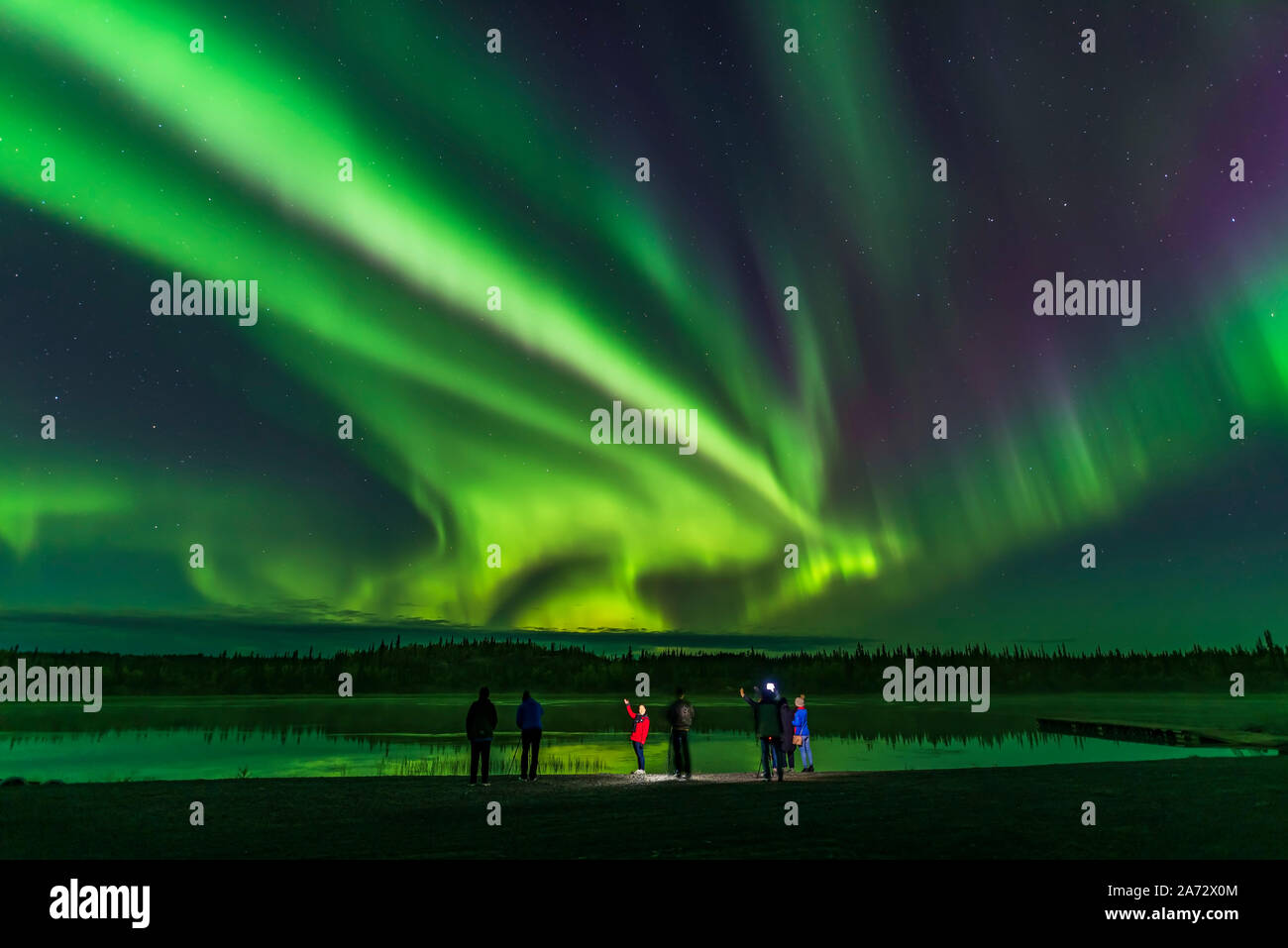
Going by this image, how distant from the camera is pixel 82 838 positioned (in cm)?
2038

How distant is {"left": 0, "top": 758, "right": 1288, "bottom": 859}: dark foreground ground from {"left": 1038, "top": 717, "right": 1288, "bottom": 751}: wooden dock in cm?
2040

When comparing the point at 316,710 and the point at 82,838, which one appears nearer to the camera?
the point at 82,838

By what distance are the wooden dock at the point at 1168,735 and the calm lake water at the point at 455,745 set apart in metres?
1.68

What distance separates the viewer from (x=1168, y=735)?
56500 mm

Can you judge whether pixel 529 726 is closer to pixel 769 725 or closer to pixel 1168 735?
pixel 769 725

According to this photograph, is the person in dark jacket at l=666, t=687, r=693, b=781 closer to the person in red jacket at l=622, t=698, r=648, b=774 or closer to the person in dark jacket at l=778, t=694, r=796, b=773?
the person in red jacket at l=622, t=698, r=648, b=774

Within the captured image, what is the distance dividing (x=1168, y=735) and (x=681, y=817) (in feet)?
151

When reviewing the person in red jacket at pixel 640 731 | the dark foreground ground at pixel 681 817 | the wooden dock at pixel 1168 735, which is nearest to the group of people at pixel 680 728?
the person in red jacket at pixel 640 731

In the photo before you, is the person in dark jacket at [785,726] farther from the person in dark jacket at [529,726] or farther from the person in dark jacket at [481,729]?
the person in dark jacket at [481,729]

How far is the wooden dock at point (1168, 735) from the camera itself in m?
47.7

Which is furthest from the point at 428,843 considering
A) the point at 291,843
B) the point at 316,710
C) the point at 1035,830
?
the point at 316,710
